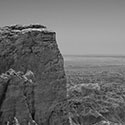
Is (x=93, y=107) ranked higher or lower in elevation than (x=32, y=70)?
lower

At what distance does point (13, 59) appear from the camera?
56.3 feet

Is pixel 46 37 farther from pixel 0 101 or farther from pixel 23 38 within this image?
pixel 0 101

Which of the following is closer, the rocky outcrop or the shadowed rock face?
the shadowed rock face

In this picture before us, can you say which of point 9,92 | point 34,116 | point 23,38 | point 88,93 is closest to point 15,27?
point 23,38

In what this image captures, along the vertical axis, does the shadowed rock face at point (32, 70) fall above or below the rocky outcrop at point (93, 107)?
above

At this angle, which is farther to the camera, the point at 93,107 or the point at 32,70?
the point at 93,107

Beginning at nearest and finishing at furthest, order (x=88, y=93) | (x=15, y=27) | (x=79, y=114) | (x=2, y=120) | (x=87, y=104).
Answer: (x=2, y=120), (x=15, y=27), (x=79, y=114), (x=87, y=104), (x=88, y=93)

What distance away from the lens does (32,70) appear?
1766 centimetres

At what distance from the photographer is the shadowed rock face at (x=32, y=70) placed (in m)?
15.8

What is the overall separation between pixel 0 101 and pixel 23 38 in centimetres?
463

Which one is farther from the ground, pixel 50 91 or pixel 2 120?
pixel 50 91

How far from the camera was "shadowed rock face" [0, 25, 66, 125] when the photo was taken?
15.8 meters

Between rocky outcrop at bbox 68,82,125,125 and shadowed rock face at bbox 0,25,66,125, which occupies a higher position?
shadowed rock face at bbox 0,25,66,125

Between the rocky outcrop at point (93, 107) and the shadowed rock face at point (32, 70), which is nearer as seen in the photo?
the shadowed rock face at point (32, 70)
